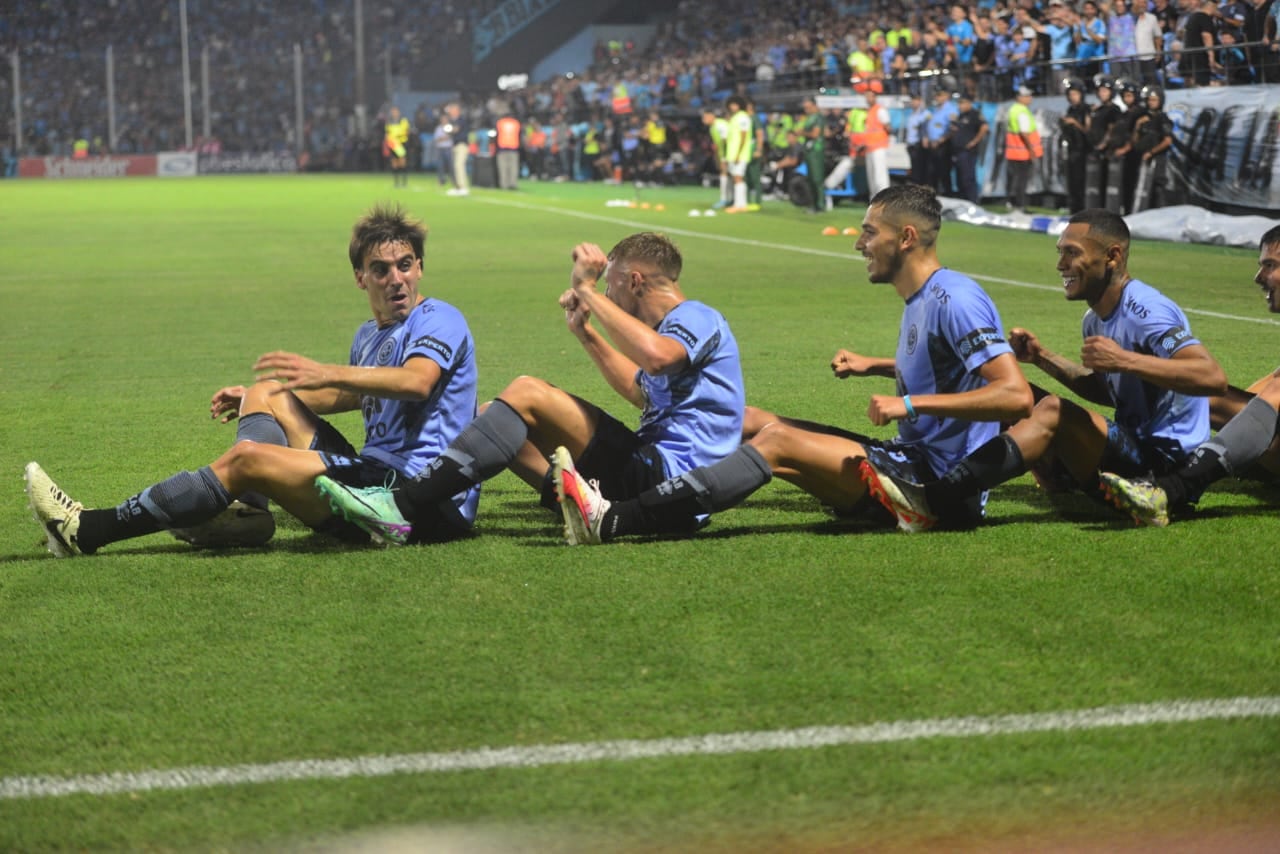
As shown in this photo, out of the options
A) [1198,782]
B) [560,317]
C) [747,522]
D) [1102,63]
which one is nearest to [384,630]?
[747,522]

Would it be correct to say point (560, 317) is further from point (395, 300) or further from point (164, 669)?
point (164, 669)

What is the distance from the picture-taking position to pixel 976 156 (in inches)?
1009

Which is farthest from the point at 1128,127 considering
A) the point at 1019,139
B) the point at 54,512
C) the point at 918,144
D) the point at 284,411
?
the point at 54,512

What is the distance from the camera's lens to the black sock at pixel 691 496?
17.3 feet

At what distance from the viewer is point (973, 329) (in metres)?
5.27

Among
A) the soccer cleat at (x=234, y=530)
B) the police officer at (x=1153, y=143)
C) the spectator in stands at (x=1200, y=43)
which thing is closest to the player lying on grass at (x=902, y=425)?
the soccer cleat at (x=234, y=530)

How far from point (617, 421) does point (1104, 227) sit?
1.90m

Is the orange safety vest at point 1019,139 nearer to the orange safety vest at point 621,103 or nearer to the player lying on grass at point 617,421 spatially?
the player lying on grass at point 617,421

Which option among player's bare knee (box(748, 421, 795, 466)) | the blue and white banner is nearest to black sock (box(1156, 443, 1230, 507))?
player's bare knee (box(748, 421, 795, 466))

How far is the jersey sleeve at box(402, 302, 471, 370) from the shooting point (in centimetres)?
524

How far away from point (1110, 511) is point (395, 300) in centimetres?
275

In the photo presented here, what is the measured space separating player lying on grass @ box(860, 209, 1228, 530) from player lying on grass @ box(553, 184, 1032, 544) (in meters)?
0.11

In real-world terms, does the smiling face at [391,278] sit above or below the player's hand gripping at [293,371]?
above

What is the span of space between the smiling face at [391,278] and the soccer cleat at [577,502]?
0.76 m
